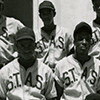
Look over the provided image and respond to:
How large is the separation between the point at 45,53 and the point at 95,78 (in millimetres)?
1066

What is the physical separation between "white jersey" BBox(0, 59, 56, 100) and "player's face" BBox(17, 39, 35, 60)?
184 millimetres

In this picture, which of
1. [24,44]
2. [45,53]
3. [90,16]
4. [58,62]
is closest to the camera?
[24,44]

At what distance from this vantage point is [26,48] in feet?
22.6

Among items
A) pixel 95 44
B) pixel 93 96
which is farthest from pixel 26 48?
pixel 95 44

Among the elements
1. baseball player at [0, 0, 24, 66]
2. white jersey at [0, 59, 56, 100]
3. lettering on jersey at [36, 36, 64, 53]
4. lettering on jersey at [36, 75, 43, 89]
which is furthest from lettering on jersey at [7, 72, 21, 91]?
lettering on jersey at [36, 36, 64, 53]

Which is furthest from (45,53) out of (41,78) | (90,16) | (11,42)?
(90,16)

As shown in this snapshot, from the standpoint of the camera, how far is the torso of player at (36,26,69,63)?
7922mm

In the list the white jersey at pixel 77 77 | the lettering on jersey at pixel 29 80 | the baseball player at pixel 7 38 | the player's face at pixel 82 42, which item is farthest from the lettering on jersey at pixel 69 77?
the baseball player at pixel 7 38

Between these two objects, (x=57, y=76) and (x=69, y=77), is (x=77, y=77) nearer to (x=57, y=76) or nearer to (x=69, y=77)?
(x=69, y=77)

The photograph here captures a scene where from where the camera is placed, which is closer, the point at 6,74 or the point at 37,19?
the point at 6,74

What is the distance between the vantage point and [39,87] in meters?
6.92

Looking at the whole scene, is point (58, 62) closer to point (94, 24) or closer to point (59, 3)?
point (94, 24)

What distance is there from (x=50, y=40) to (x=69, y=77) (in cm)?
100

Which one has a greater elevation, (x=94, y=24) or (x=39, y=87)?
(x=94, y=24)
